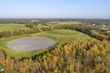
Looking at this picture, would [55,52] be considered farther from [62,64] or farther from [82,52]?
[82,52]

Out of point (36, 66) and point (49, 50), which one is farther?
point (49, 50)

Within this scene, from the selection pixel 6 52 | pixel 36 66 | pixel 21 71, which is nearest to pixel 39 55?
pixel 36 66

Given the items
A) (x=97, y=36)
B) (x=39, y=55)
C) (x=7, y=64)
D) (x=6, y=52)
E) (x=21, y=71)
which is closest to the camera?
(x=21, y=71)

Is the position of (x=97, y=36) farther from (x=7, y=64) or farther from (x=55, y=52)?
(x=7, y=64)

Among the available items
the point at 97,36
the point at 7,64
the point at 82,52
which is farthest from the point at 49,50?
the point at 97,36

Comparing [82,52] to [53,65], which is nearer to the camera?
[53,65]

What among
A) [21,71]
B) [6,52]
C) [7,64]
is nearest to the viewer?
[21,71]

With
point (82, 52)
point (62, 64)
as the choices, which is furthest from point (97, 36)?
point (62, 64)

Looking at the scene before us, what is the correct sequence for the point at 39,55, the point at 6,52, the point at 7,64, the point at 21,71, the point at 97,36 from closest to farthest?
the point at 21,71, the point at 7,64, the point at 39,55, the point at 6,52, the point at 97,36

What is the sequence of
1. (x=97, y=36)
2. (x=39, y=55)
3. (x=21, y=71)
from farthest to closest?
(x=97, y=36)
(x=39, y=55)
(x=21, y=71)

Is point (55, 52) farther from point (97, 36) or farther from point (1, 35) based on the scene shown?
point (1, 35)
